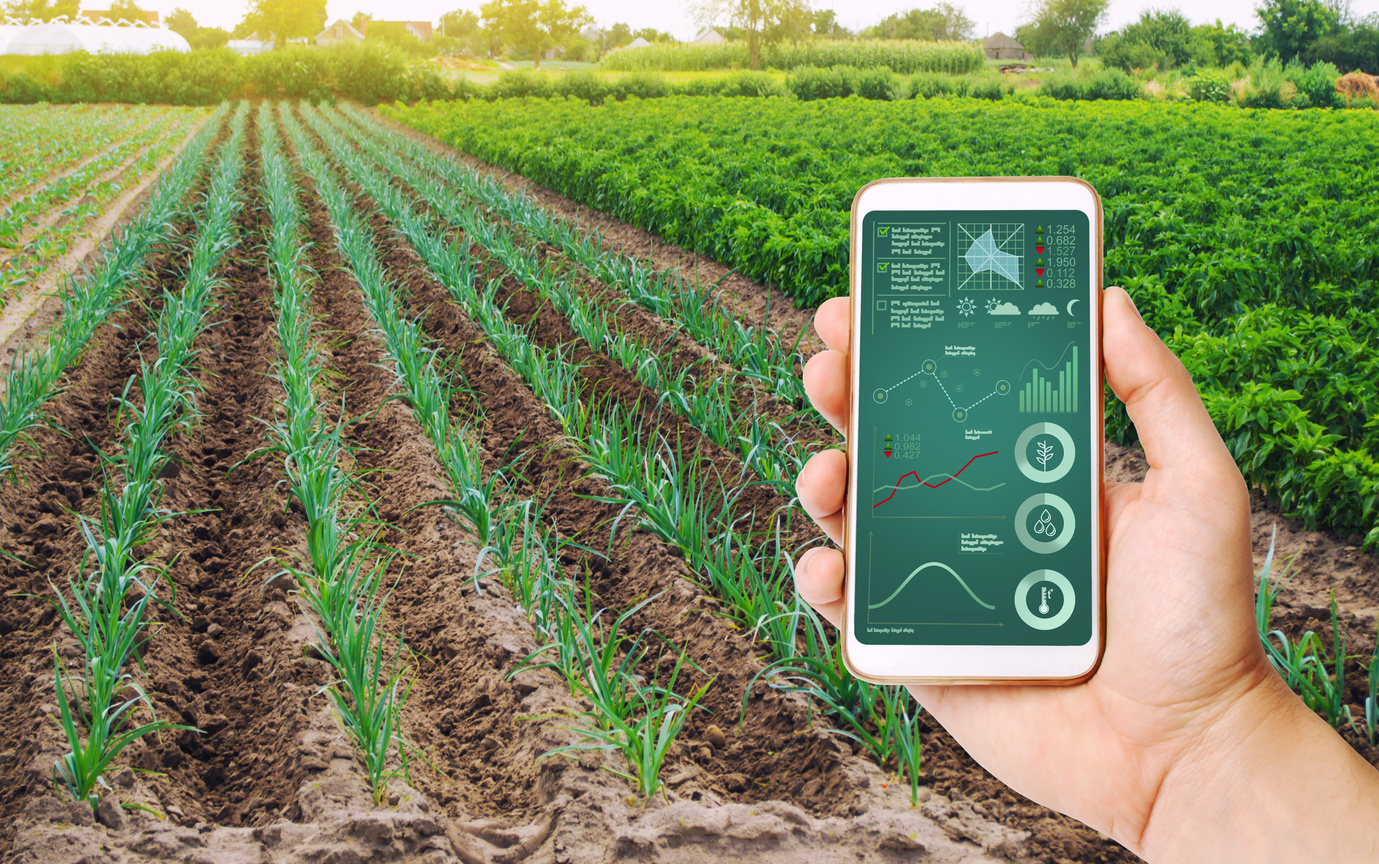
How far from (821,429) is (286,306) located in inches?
156

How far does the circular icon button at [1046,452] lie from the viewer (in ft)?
5.40

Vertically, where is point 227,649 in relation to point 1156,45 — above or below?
below

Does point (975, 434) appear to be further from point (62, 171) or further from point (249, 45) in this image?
point (249, 45)

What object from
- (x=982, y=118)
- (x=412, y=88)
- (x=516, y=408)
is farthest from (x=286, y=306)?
(x=412, y=88)

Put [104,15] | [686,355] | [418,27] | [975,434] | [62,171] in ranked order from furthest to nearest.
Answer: [418,27] < [104,15] < [62,171] < [686,355] < [975,434]

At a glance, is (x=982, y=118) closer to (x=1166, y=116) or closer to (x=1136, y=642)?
(x=1166, y=116)

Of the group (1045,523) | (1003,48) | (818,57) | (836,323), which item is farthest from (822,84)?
(1003,48)

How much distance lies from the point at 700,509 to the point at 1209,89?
127ft

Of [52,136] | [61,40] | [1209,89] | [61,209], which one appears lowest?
[61,209]

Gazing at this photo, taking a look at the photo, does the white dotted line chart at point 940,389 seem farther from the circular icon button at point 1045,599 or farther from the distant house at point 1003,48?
the distant house at point 1003,48

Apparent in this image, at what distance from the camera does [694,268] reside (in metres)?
7.93

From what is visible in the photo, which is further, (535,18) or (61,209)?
(535,18)

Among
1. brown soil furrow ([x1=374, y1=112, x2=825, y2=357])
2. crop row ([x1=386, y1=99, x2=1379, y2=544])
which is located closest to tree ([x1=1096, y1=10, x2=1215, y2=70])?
crop row ([x1=386, y1=99, x2=1379, y2=544])

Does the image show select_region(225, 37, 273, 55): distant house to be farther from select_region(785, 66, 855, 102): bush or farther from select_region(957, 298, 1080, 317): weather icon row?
select_region(957, 298, 1080, 317): weather icon row
